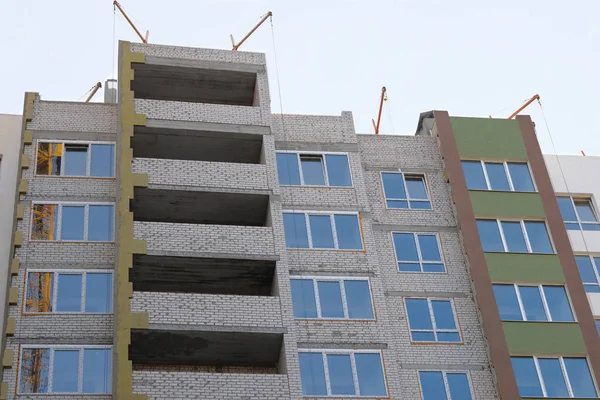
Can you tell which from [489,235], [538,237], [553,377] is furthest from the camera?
[538,237]

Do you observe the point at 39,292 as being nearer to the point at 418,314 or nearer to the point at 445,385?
the point at 418,314

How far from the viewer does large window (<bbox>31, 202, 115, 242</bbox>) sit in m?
30.5

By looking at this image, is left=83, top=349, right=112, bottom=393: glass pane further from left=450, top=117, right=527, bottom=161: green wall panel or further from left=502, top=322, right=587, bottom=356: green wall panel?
left=450, top=117, right=527, bottom=161: green wall panel

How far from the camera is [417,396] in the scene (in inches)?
1133

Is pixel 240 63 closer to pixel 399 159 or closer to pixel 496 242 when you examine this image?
pixel 399 159

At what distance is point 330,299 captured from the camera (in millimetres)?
30000

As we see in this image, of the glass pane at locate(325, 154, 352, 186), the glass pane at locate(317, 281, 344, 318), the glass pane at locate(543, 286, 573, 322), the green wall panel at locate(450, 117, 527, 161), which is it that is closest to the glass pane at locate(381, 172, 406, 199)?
the glass pane at locate(325, 154, 352, 186)

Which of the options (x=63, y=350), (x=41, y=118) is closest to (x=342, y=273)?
(x=63, y=350)

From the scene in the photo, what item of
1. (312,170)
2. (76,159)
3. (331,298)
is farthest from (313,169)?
(76,159)

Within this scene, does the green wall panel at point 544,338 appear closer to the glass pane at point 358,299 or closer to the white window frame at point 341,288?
the glass pane at point 358,299

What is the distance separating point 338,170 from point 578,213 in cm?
950

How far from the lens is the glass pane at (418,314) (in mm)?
30562

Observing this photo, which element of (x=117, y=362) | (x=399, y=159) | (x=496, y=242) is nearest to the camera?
(x=117, y=362)

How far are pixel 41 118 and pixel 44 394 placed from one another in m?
10.7
